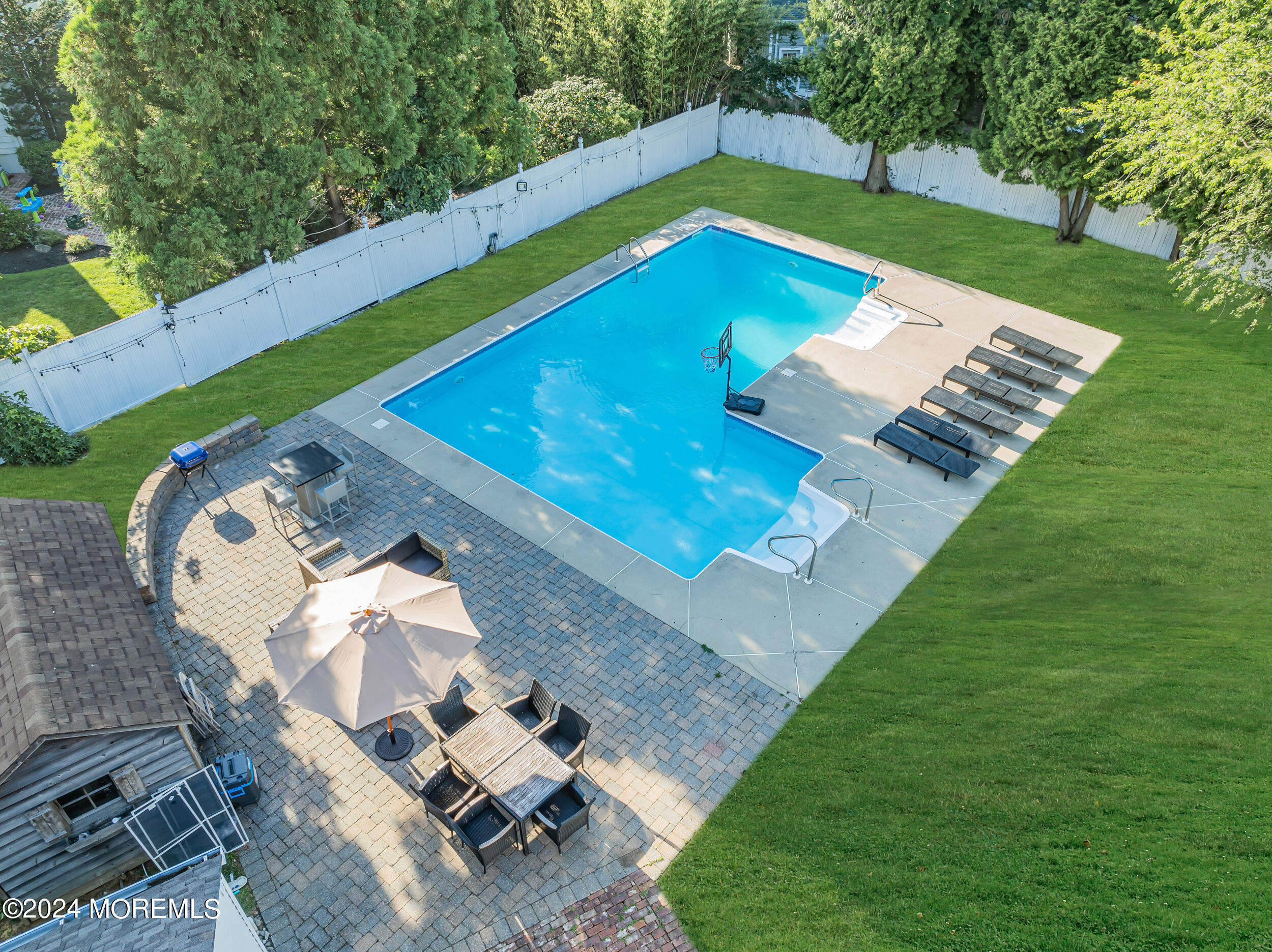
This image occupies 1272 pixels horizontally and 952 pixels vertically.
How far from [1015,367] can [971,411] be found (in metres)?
2.35

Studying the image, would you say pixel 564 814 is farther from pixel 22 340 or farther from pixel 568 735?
pixel 22 340

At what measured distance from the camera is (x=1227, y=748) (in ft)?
32.3

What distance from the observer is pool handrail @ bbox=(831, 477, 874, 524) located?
14.8 meters

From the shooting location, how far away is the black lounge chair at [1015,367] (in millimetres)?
17797

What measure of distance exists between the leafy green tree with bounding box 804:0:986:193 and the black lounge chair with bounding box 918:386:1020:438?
41.8 feet

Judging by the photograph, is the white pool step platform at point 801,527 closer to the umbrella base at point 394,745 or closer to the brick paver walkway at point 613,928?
the brick paver walkway at point 613,928

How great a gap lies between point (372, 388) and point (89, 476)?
5926 millimetres

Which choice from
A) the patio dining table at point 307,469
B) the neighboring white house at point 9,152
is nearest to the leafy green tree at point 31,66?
the neighboring white house at point 9,152

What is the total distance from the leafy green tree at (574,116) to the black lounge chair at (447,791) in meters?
22.6

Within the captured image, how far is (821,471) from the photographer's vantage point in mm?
15961

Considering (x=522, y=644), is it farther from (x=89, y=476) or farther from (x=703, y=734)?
(x=89, y=476)

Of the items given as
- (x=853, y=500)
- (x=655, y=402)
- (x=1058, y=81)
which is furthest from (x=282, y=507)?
(x=1058, y=81)

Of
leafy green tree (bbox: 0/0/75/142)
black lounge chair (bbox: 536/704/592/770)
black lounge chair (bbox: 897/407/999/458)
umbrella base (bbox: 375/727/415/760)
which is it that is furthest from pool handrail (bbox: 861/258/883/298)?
leafy green tree (bbox: 0/0/75/142)

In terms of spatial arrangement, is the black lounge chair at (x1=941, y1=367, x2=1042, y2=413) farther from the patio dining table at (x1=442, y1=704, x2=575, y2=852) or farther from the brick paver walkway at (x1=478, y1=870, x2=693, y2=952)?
the brick paver walkway at (x1=478, y1=870, x2=693, y2=952)
